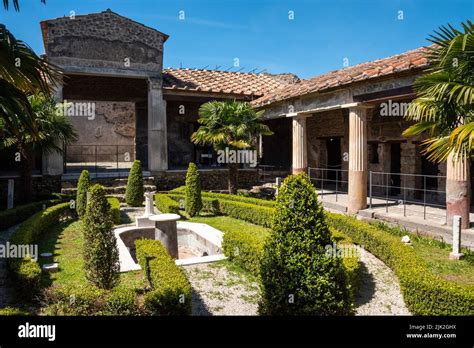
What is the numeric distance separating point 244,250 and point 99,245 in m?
2.80

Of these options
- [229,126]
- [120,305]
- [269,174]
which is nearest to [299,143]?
[229,126]

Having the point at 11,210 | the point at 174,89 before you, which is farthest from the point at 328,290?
the point at 174,89

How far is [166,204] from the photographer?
1269 cm

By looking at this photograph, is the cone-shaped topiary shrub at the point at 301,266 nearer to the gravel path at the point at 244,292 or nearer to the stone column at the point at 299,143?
the gravel path at the point at 244,292

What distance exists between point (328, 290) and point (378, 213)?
7064mm

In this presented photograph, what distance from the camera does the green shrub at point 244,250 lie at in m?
7.23

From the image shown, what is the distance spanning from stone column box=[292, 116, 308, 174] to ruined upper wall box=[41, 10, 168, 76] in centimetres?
669

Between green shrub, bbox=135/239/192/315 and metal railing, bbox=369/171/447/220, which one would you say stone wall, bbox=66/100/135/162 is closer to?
metal railing, bbox=369/171/447/220

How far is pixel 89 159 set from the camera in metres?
27.5

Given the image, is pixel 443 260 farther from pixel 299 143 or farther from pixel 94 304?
pixel 299 143

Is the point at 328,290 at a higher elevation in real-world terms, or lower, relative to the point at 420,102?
lower

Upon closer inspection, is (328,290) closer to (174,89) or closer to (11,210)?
(11,210)

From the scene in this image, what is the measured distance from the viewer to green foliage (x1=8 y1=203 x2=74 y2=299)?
19.0 feet

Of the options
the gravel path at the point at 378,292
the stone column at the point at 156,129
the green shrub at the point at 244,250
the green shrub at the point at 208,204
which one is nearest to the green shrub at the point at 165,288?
the green shrub at the point at 244,250
